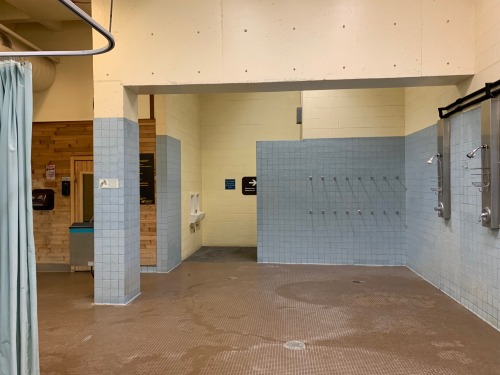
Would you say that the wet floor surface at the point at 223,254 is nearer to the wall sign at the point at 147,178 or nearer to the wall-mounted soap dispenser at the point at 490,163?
the wall sign at the point at 147,178

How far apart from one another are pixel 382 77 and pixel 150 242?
13.3 ft

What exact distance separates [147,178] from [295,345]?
145 inches

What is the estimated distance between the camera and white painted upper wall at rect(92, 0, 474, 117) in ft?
12.9

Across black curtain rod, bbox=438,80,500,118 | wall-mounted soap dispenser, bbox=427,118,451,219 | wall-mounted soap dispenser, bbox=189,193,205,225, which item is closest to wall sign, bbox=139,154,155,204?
wall-mounted soap dispenser, bbox=189,193,205,225

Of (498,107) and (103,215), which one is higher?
(498,107)

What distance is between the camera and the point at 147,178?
5.91m

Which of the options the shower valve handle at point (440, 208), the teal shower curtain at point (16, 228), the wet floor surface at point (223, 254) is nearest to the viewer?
the teal shower curtain at point (16, 228)

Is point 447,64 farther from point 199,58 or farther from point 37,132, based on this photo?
point 37,132

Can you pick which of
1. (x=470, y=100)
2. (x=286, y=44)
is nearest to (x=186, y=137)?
(x=286, y=44)

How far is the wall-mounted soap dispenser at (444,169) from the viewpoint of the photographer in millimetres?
4379

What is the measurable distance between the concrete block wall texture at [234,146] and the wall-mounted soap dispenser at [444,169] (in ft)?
12.2

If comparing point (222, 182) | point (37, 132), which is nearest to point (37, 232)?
point (37, 132)

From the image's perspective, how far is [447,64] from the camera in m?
3.91

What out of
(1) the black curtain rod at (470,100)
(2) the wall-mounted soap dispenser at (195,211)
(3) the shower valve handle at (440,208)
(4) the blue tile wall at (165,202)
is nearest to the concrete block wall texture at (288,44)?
(1) the black curtain rod at (470,100)
